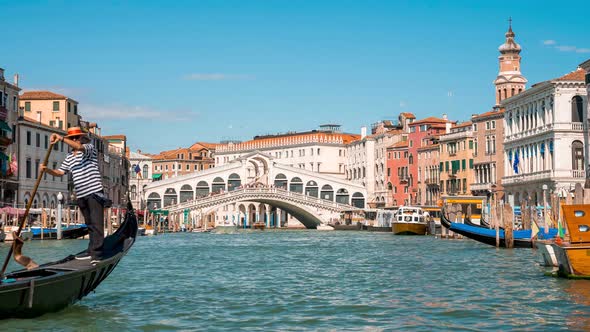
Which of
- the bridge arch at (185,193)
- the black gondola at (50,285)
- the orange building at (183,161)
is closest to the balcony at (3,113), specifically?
the black gondola at (50,285)

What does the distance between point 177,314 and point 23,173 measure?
27.9 meters

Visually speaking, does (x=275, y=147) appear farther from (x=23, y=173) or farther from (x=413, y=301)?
(x=413, y=301)

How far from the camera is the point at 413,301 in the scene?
11.3m

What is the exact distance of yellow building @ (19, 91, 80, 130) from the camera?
137 ft

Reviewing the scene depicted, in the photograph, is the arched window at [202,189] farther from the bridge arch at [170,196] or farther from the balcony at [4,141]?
the balcony at [4,141]

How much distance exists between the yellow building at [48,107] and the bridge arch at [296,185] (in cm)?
2226

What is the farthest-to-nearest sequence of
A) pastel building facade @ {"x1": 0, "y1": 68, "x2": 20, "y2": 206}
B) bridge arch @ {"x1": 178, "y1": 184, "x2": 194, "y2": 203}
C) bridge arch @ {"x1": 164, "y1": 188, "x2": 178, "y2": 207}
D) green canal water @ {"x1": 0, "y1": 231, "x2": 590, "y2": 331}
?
bridge arch @ {"x1": 178, "y1": 184, "x2": 194, "y2": 203}
bridge arch @ {"x1": 164, "y1": 188, "x2": 178, "y2": 207}
pastel building facade @ {"x1": 0, "y1": 68, "x2": 20, "y2": 206}
green canal water @ {"x1": 0, "y1": 231, "x2": 590, "y2": 331}

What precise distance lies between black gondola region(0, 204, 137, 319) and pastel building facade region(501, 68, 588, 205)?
984 inches

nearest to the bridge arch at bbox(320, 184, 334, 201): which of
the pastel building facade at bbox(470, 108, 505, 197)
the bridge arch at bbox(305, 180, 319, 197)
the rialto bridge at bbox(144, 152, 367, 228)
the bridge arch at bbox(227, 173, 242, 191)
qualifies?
the rialto bridge at bbox(144, 152, 367, 228)

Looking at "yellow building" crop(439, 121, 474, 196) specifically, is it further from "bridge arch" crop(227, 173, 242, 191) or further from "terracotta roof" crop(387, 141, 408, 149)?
"bridge arch" crop(227, 173, 242, 191)

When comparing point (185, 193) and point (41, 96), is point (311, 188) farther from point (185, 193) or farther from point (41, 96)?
point (41, 96)

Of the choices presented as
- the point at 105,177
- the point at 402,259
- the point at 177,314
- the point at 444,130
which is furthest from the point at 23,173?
the point at 177,314

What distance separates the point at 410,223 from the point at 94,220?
31.7m

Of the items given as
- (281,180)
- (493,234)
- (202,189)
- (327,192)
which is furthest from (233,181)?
(493,234)
